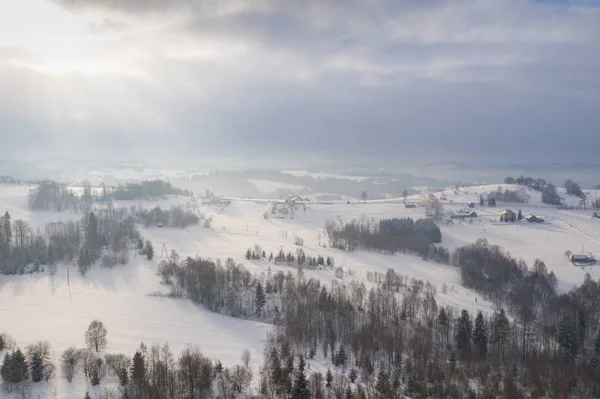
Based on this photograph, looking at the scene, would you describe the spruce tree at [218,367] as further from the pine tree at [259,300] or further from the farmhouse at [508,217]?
the farmhouse at [508,217]

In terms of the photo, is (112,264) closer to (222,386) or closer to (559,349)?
(222,386)

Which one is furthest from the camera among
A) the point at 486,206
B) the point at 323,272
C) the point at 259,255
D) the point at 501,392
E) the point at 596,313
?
the point at 486,206

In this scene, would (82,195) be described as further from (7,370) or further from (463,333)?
(463,333)

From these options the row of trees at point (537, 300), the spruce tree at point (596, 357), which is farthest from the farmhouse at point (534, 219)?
the spruce tree at point (596, 357)

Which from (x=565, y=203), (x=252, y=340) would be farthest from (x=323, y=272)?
(x=565, y=203)

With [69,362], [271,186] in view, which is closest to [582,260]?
[69,362]

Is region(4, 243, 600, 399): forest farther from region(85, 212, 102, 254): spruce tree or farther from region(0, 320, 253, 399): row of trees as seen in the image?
region(85, 212, 102, 254): spruce tree
